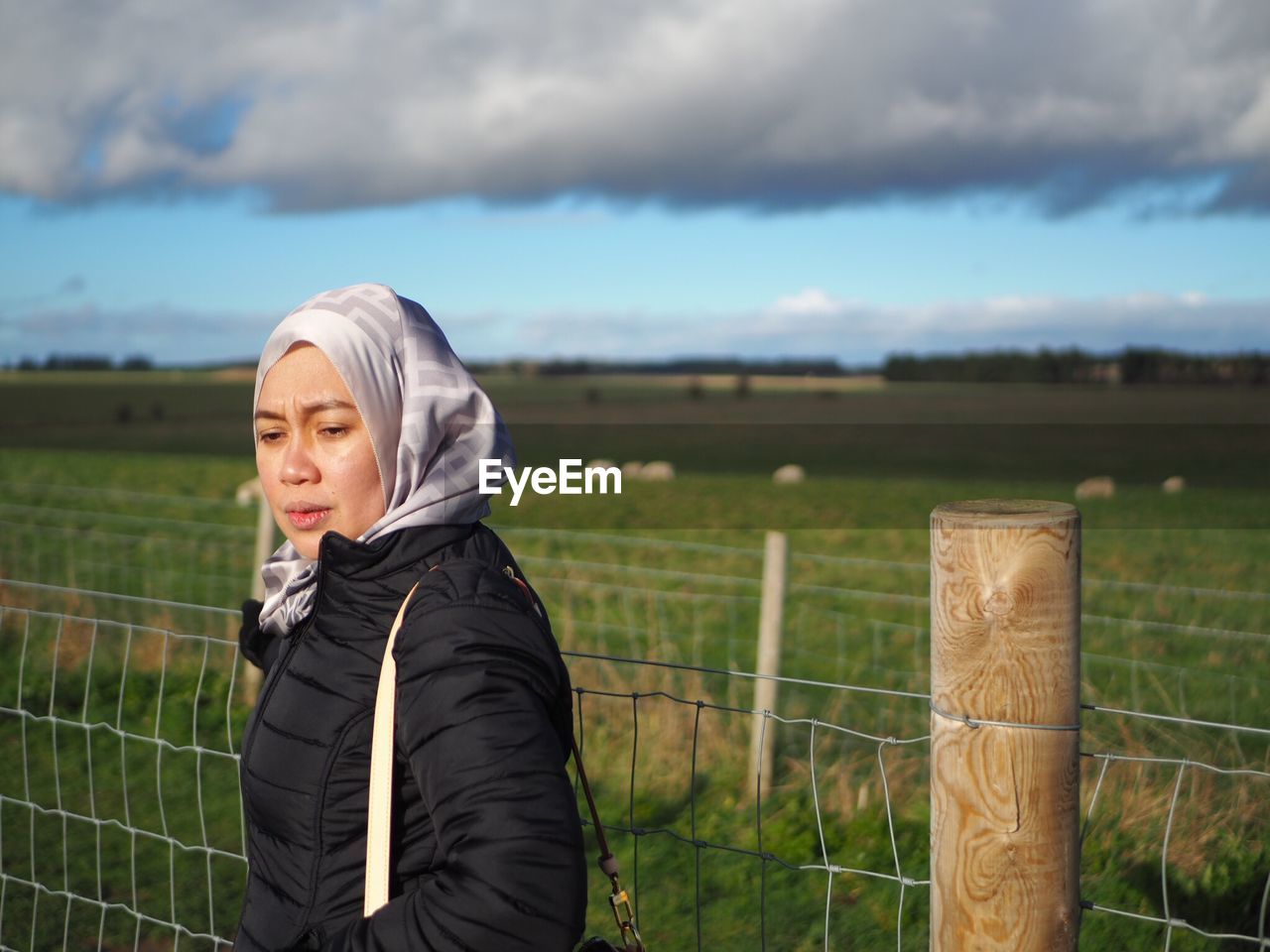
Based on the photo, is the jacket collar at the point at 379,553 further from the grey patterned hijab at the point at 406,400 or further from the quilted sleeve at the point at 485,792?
the quilted sleeve at the point at 485,792

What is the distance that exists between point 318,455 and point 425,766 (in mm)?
537

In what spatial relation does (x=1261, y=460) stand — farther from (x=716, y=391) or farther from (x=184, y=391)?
(x=184, y=391)

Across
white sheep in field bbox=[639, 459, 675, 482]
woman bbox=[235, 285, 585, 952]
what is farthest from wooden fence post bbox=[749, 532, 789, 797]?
white sheep in field bbox=[639, 459, 675, 482]

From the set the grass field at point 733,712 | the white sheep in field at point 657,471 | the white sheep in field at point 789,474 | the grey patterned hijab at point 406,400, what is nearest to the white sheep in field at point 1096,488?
the grass field at point 733,712

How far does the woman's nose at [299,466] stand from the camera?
173cm

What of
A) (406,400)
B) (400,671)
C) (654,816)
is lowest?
(654,816)

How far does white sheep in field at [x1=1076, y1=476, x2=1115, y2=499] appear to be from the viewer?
2217 centimetres

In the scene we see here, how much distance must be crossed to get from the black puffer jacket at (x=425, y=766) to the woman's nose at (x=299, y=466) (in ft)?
0.49

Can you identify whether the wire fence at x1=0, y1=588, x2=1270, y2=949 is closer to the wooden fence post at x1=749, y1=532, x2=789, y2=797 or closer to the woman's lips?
the wooden fence post at x1=749, y1=532, x2=789, y2=797

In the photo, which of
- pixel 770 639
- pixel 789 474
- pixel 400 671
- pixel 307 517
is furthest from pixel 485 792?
pixel 789 474

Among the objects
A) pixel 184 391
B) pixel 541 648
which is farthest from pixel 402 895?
pixel 184 391

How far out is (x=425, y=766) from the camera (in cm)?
140

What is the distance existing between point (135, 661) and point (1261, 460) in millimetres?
23985

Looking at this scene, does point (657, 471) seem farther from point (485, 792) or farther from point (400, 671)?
A: point (485, 792)
